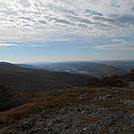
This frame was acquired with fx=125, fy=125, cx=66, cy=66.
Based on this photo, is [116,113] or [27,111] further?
[27,111]

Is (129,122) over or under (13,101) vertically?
over

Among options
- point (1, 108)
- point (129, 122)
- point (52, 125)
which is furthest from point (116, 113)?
point (1, 108)

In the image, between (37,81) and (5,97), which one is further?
(37,81)

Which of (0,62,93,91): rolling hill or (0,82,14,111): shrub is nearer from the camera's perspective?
(0,82,14,111): shrub

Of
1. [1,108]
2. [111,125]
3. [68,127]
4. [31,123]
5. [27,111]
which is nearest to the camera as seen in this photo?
[111,125]

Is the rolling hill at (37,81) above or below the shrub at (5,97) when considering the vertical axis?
below

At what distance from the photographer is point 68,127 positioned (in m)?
8.12

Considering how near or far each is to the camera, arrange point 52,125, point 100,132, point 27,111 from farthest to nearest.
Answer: point 27,111, point 52,125, point 100,132

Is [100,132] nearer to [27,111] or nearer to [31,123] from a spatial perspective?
[31,123]

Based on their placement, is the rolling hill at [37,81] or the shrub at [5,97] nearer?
the shrub at [5,97]

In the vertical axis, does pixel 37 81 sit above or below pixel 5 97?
below

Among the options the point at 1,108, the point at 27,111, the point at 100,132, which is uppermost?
the point at 100,132

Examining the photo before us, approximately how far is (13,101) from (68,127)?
12966mm

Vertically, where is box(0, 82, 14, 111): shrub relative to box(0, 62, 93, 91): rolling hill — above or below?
above
